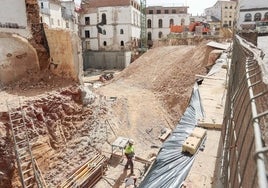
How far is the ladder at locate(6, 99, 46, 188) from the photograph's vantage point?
8.34 meters

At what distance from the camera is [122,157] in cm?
1109

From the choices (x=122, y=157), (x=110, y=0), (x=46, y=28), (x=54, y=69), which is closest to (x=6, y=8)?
(x=46, y=28)

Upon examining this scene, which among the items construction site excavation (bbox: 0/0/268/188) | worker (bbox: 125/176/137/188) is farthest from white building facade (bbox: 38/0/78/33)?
worker (bbox: 125/176/137/188)

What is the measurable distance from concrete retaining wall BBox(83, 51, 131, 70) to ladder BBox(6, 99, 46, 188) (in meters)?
28.7

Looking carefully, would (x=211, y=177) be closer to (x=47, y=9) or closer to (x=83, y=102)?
(x=83, y=102)

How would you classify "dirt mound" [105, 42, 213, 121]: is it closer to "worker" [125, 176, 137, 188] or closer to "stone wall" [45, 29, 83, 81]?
"worker" [125, 176, 137, 188]

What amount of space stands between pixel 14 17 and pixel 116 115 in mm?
7052

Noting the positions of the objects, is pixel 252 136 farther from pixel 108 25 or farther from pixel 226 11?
pixel 226 11

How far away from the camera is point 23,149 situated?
8.67 meters

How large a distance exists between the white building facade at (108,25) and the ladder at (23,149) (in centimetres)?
3060

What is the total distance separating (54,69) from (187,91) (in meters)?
7.99

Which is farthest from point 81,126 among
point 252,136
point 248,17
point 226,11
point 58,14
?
point 226,11

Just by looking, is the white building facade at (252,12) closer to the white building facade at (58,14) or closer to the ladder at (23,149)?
the white building facade at (58,14)

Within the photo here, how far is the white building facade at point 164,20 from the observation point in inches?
1831
